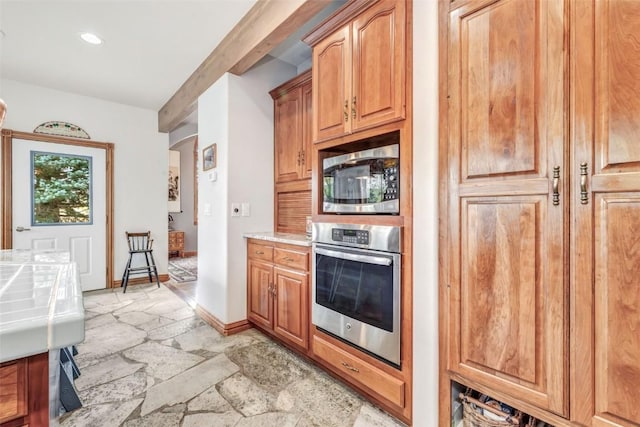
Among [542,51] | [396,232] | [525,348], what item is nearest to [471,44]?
[542,51]

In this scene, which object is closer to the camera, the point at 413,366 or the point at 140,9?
the point at 413,366

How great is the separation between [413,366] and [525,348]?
1.74 ft

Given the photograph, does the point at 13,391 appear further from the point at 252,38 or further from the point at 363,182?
A: the point at 252,38

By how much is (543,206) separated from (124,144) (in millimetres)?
5094

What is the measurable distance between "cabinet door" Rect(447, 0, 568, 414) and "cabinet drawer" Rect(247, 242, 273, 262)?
1.62 m

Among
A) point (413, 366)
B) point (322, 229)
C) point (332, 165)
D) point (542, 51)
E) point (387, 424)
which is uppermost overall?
point (542, 51)

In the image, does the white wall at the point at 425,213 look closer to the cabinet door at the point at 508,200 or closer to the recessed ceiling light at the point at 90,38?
the cabinet door at the point at 508,200

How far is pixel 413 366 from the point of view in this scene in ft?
4.98

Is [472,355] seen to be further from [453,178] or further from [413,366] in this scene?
[453,178]

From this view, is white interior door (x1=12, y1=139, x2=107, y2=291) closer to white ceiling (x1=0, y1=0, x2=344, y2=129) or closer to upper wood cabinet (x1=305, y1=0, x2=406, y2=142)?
white ceiling (x1=0, y1=0, x2=344, y2=129)

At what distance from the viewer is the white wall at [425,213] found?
143 centimetres

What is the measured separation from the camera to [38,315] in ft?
2.04

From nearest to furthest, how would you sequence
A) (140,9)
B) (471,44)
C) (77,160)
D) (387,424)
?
1. (471,44)
2. (387,424)
3. (140,9)
4. (77,160)

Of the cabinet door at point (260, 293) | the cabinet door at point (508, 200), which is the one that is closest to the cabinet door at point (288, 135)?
the cabinet door at point (260, 293)
